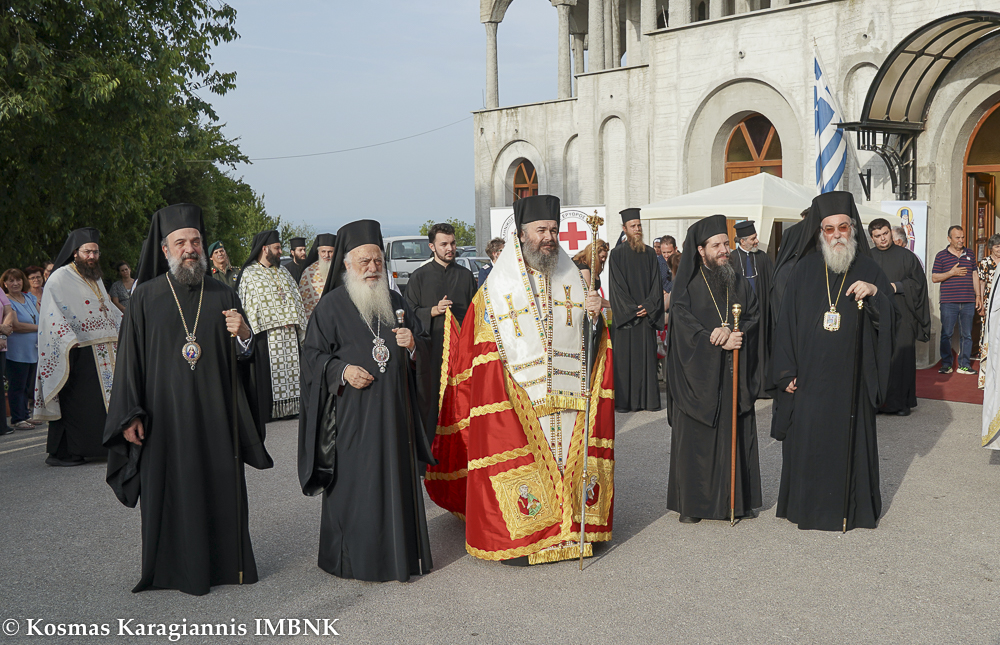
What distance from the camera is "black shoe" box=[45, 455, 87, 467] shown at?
8.28m

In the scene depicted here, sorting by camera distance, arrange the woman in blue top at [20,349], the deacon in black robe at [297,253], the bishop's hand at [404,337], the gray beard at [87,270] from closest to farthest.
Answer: the bishop's hand at [404,337] < the gray beard at [87,270] < the woman in blue top at [20,349] < the deacon in black robe at [297,253]

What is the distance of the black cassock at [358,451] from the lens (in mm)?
5008

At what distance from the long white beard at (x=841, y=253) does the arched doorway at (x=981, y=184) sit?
7.91m

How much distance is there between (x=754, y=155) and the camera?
16.7m

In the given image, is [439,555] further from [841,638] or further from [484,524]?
[841,638]

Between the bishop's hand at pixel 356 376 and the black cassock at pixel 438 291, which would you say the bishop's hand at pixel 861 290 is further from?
the black cassock at pixel 438 291

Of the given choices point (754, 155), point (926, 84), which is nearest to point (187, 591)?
point (926, 84)

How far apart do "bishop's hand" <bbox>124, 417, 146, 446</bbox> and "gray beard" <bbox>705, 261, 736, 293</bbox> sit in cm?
381

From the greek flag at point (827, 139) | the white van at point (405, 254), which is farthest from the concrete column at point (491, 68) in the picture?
the greek flag at point (827, 139)

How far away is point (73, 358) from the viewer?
841 centimetres

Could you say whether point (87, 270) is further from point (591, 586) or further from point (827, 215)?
point (827, 215)

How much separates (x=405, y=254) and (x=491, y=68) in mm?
7638

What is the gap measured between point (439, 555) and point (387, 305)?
160 cm

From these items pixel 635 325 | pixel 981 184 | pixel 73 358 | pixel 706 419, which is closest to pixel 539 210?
pixel 706 419
